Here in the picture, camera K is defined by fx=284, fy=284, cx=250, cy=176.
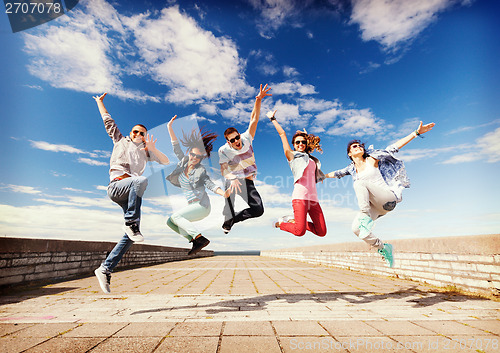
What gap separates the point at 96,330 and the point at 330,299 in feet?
12.2

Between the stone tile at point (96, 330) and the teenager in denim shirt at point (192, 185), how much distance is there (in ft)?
4.39

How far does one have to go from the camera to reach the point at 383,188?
3350mm

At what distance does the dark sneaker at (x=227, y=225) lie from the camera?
3.06 meters

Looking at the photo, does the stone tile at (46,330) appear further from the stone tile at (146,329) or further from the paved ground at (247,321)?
the stone tile at (146,329)

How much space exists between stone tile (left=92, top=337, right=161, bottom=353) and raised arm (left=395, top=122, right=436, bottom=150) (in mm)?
3479

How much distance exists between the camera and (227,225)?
307 cm

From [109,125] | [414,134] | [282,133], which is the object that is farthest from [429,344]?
[109,125]

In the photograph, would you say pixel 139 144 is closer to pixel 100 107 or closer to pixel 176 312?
pixel 100 107

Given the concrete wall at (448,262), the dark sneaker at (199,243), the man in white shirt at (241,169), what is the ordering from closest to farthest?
the dark sneaker at (199,243) < the man in white shirt at (241,169) < the concrete wall at (448,262)

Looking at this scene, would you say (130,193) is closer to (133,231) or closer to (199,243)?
(133,231)

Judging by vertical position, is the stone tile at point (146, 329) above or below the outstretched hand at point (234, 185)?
below

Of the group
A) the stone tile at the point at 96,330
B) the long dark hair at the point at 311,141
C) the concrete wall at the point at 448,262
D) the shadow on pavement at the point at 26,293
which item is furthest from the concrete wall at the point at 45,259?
the concrete wall at the point at 448,262

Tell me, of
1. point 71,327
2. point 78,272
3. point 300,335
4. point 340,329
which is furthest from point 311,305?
point 78,272

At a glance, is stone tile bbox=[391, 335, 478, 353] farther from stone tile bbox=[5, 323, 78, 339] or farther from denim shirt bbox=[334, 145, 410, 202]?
stone tile bbox=[5, 323, 78, 339]
